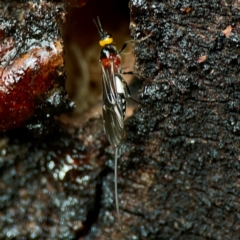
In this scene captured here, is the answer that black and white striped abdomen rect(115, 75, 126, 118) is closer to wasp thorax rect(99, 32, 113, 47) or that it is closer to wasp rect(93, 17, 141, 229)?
wasp rect(93, 17, 141, 229)

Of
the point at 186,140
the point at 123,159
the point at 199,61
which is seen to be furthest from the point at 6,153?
the point at 199,61

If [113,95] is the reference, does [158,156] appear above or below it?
below

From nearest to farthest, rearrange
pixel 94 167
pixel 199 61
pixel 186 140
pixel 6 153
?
pixel 199 61
pixel 186 140
pixel 6 153
pixel 94 167

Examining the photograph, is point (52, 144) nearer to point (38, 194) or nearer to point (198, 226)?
point (38, 194)

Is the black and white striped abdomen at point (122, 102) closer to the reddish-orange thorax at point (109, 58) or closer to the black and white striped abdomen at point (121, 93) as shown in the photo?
the black and white striped abdomen at point (121, 93)

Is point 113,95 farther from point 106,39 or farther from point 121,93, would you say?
point 106,39

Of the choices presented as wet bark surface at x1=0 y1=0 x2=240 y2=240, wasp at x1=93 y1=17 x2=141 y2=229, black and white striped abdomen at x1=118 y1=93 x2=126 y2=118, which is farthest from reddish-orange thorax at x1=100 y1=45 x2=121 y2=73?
wet bark surface at x1=0 y1=0 x2=240 y2=240

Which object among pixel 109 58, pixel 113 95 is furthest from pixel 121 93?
pixel 109 58
